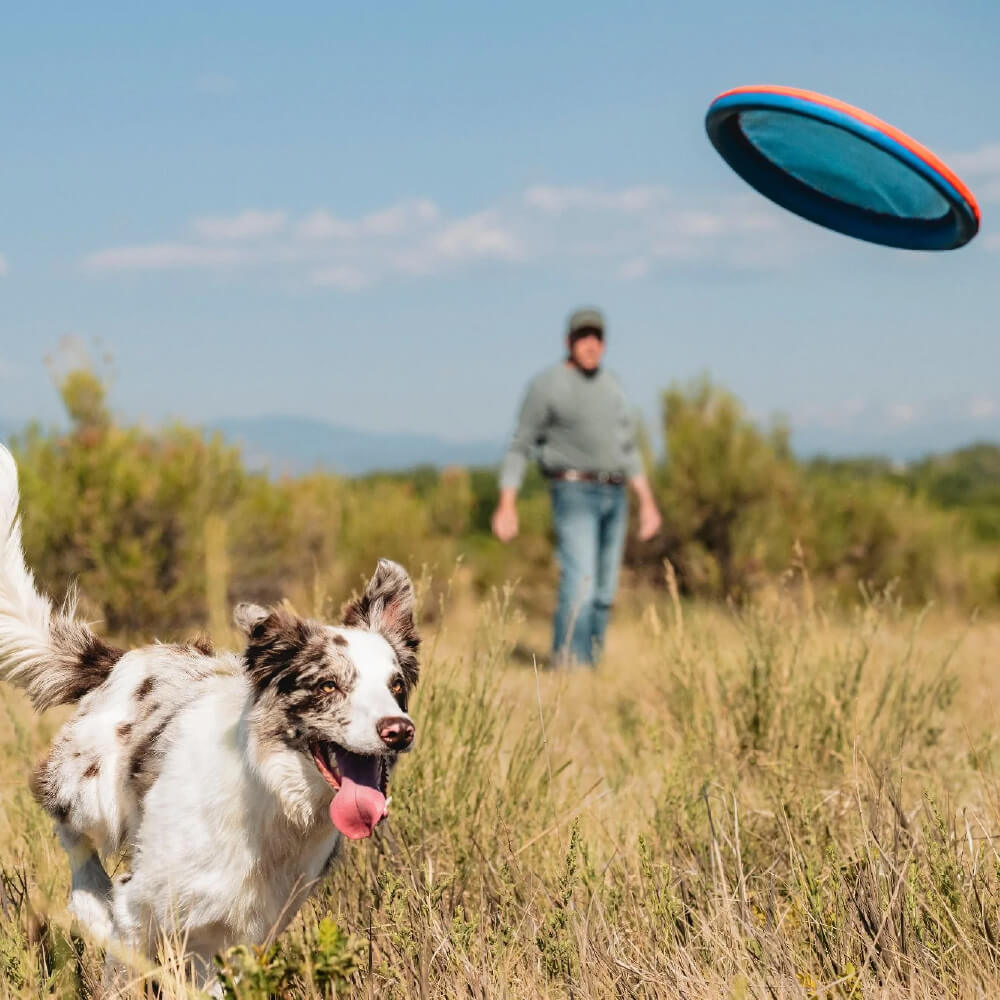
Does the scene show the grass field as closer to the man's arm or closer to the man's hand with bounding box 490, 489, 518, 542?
the man's hand with bounding box 490, 489, 518, 542

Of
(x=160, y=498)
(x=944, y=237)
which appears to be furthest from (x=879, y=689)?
(x=160, y=498)

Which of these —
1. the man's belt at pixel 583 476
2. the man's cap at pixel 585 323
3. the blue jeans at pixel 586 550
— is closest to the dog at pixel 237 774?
the blue jeans at pixel 586 550

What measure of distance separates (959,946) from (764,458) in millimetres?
10267

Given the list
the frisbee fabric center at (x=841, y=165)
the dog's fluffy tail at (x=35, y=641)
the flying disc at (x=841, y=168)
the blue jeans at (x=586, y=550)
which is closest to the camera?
the dog's fluffy tail at (x=35, y=641)

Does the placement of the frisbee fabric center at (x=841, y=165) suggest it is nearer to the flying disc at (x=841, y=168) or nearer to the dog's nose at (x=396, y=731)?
the flying disc at (x=841, y=168)

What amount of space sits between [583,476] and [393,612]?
16.4ft

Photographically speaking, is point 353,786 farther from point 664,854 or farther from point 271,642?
point 664,854

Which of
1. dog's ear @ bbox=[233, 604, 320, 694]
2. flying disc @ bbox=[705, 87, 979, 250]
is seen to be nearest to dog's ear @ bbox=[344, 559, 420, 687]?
dog's ear @ bbox=[233, 604, 320, 694]

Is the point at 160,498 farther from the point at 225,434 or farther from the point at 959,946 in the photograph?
the point at 959,946

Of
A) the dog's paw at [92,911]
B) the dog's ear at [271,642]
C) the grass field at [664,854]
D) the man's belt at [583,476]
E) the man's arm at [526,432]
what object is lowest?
the dog's paw at [92,911]

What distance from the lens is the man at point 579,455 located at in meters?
7.92

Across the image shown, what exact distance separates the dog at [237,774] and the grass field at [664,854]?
15 centimetres

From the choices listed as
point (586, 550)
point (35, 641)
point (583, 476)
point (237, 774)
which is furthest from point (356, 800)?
point (583, 476)

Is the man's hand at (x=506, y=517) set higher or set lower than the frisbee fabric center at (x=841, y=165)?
lower
